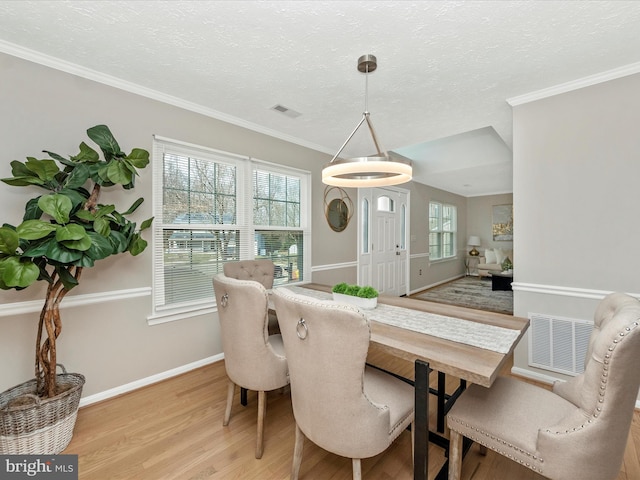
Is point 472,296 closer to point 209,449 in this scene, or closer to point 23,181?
point 209,449

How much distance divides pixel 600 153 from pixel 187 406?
372 cm

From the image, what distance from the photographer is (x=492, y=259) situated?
7566 mm

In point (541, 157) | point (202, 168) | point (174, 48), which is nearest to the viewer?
point (174, 48)

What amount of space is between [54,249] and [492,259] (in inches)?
337

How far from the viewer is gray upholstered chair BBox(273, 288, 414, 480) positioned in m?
1.06

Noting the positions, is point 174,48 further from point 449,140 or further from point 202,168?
point 449,140

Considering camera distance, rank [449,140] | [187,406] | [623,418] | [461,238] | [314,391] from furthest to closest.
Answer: [461,238] → [449,140] → [187,406] → [314,391] → [623,418]

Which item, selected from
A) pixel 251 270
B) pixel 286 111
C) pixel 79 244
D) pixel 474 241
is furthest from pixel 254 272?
pixel 474 241

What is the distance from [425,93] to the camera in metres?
2.46

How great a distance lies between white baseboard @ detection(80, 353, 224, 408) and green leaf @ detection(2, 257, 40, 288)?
4.05 ft

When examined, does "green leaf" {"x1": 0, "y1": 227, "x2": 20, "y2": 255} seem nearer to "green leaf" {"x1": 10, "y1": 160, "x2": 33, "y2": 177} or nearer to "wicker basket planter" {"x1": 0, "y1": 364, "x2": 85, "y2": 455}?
"green leaf" {"x1": 10, "y1": 160, "x2": 33, "y2": 177}

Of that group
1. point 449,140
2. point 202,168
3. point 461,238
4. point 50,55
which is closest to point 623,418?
point 202,168

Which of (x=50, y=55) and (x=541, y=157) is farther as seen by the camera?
(x=541, y=157)

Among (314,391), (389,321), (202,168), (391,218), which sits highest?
(202,168)
